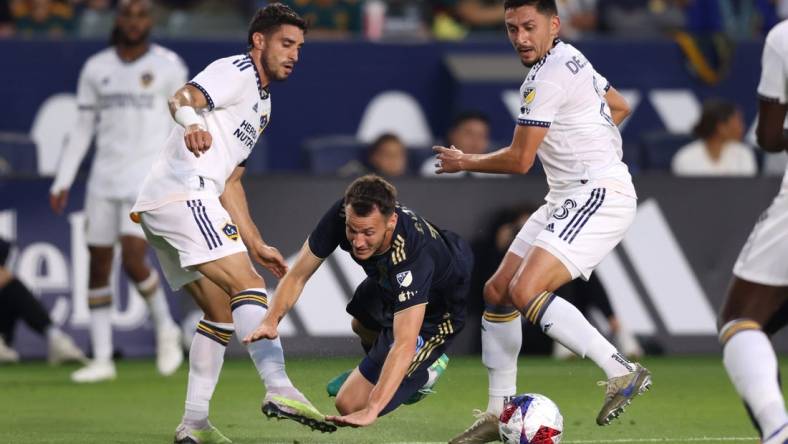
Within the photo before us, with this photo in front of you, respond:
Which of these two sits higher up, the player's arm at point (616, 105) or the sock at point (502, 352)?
the player's arm at point (616, 105)

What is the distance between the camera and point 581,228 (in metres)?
Answer: 7.73

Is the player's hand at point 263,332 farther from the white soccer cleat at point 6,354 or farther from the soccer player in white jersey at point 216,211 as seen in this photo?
the white soccer cleat at point 6,354

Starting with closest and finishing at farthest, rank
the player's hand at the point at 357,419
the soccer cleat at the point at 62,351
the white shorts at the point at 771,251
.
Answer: the white shorts at the point at 771,251 → the player's hand at the point at 357,419 → the soccer cleat at the point at 62,351

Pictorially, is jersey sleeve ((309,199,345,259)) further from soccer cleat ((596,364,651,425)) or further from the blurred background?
the blurred background

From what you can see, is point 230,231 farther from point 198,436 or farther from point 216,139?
point 198,436

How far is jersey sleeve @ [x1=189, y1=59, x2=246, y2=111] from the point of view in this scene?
7.61 metres

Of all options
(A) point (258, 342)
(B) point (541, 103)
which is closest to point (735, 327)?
(B) point (541, 103)

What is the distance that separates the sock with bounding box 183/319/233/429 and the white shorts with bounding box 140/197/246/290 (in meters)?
0.33

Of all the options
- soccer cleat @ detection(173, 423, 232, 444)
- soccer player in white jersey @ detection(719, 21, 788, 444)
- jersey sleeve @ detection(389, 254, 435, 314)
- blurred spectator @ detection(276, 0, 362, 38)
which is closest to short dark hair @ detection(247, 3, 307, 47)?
jersey sleeve @ detection(389, 254, 435, 314)

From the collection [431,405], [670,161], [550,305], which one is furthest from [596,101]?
[670,161]

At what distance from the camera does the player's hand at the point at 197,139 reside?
715cm

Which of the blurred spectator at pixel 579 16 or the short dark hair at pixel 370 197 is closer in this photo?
the short dark hair at pixel 370 197

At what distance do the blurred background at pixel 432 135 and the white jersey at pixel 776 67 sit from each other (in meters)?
3.88

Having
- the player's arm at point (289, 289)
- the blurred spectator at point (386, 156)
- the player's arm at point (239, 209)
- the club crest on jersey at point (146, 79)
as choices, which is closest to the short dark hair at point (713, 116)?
the blurred spectator at point (386, 156)
